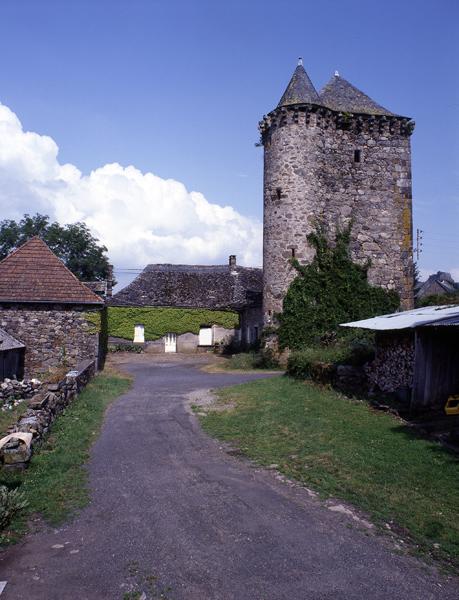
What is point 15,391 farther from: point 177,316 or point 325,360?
point 177,316

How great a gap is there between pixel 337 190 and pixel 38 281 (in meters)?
14.7

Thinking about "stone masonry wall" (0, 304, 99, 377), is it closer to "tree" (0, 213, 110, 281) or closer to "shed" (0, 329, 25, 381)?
"shed" (0, 329, 25, 381)

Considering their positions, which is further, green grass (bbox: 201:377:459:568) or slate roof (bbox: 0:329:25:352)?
slate roof (bbox: 0:329:25:352)

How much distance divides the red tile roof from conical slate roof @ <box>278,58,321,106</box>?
13005 millimetres

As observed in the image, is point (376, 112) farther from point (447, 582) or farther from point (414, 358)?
point (447, 582)

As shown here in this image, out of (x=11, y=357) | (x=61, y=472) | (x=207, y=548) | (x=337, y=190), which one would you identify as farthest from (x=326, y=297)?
(x=207, y=548)

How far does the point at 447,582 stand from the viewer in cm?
489

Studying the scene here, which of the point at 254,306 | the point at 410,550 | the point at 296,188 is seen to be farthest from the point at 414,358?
the point at 254,306

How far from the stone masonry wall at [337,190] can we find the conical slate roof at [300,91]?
55cm

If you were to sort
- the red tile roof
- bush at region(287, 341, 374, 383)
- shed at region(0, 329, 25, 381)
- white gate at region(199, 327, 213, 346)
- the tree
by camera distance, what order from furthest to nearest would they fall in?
the tree, white gate at region(199, 327, 213, 346), the red tile roof, shed at region(0, 329, 25, 381), bush at region(287, 341, 374, 383)

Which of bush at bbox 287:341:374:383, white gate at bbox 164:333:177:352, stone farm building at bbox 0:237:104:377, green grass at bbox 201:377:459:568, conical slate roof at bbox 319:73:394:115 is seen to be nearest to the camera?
green grass at bbox 201:377:459:568

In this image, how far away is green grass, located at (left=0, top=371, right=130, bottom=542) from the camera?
669 cm

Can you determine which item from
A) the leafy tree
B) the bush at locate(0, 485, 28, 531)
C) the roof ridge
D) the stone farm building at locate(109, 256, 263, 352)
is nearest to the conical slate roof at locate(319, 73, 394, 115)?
the roof ridge

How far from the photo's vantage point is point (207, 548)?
5.53 metres
